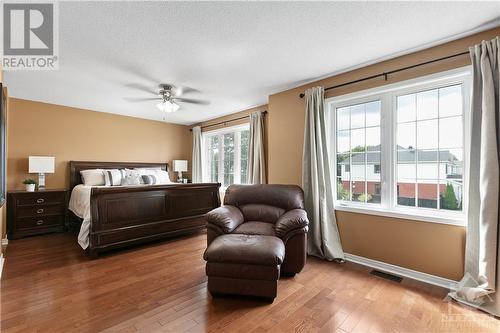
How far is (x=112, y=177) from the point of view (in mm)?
4629

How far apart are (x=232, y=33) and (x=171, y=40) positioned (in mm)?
628

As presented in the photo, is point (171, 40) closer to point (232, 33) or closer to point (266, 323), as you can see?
point (232, 33)

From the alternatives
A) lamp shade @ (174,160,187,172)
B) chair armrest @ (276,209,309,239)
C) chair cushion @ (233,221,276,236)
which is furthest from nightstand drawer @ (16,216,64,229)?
chair armrest @ (276,209,309,239)

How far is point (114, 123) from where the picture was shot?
5.19 metres

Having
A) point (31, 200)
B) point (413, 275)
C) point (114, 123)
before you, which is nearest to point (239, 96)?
point (114, 123)

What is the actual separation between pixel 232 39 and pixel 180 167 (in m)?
4.33

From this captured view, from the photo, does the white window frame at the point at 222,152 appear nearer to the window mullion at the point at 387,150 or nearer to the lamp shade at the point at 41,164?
the window mullion at the point at 387,150

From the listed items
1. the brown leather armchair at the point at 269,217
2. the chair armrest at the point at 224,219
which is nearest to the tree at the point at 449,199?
the brown leather armchair at the point at 269,217

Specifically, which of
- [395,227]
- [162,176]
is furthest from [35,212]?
[395,227]

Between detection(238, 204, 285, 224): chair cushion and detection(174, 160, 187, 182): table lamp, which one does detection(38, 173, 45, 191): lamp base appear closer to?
detection(174, 160, 187, 182): table lamp

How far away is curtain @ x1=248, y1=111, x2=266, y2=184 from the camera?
170 inches

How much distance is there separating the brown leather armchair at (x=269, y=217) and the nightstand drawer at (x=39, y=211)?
327cm

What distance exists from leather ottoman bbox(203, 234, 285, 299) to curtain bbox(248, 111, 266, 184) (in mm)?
2268

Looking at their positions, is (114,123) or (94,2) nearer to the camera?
(94,2)
